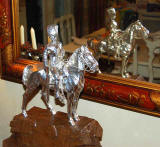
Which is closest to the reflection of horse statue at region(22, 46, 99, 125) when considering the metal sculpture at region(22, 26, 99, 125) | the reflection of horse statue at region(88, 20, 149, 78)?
the metal sculpture at region(22, 26, 99, 125)

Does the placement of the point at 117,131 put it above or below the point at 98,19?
below

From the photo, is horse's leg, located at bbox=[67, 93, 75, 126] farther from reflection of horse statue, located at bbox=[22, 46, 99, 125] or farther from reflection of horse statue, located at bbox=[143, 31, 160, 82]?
reflection of horse statue, located at bbox=[143, 31, 160, 82]

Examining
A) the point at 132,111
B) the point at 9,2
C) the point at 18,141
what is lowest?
the point at 18,141

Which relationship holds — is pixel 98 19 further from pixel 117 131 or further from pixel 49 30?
pixel 117 131

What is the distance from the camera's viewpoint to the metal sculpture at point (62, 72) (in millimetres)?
1204

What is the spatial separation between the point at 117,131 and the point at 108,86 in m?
0.23

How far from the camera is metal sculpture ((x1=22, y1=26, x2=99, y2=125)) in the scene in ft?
3.95

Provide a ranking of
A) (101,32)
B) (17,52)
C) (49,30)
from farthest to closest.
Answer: (17,52) < (101,32) < (49,30)

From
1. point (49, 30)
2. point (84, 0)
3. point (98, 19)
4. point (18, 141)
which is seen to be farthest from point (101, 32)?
point (18, 141)

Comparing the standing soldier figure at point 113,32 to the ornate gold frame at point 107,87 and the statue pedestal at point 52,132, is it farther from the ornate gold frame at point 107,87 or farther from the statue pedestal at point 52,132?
the statue pedestal at point 52,132

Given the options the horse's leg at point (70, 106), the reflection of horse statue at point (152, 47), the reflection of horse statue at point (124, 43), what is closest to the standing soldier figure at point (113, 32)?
the reflection of horse statue at point (124, 43)

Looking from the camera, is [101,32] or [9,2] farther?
[9,2]

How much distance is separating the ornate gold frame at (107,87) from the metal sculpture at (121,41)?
2.5 inches

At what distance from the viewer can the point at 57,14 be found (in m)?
1.50
